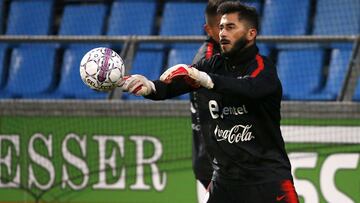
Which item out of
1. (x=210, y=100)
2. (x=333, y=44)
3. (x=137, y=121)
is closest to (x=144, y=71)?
(x=137, y=121)

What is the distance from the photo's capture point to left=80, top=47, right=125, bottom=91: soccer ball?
17.8 feet

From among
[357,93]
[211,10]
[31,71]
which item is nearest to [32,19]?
[31,71]

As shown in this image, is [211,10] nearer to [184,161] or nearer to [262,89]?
[262,89]

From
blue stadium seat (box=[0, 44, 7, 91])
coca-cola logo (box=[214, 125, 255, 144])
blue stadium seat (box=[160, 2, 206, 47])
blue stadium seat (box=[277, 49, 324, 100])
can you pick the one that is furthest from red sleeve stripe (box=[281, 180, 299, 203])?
blue stadium seat (box=[0, 44, 7, 91])

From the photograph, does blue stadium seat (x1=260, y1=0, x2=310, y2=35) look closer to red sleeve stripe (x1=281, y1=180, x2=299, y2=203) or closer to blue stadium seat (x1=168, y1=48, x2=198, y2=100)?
blue stadium seat (x1=168, y1=48, x2=198, y2=100)

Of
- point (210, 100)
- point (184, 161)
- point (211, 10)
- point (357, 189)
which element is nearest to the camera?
point (210, 100)

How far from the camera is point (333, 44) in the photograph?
32.7 feet

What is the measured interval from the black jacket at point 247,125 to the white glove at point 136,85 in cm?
22

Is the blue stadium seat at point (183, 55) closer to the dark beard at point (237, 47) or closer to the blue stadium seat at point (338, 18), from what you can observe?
the blue stadium seat at point (338, 18)

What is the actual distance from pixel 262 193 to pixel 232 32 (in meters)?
1.06

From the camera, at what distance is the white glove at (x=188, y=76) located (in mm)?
5230

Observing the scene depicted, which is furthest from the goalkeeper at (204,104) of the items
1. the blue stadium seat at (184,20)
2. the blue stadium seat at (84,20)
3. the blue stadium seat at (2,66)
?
the blue stadium seat at (84,20)

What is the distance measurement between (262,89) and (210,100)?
1.99ft

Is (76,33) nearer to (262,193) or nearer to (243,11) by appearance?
(243,11)
